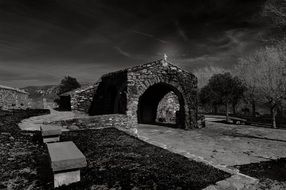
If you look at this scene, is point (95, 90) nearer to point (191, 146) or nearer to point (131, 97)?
point (131, 97)

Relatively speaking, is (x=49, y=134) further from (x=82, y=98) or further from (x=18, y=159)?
(x=82, y=98)

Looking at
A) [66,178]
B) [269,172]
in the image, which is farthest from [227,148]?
[66,178]

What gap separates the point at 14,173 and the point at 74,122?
5.32 metres

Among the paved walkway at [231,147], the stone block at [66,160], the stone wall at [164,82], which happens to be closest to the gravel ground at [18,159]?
the stone block at [66,160]

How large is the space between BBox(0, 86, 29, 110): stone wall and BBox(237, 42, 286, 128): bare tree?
21818mm

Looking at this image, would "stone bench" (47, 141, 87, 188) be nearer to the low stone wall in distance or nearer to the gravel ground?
the gravel ground

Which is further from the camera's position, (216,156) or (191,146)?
(191,146)

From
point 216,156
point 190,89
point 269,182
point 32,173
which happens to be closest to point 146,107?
point 190,89

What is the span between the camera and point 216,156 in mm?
7691

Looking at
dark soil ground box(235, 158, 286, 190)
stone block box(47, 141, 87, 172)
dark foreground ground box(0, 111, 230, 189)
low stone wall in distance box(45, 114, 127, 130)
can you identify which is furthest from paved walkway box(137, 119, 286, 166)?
stone block box(47, 141, 87, 172)

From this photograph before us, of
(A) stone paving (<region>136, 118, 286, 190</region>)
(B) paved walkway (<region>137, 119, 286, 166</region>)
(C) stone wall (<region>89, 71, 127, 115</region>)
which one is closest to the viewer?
(A) stone paving (<region>136, 118, 286, 190</region>)

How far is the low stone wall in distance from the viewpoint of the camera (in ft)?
29.4

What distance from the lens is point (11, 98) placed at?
21.3 m

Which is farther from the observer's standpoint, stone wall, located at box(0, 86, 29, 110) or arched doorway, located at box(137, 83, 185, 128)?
stone wall, located at box(0, 86, 29, 110)
